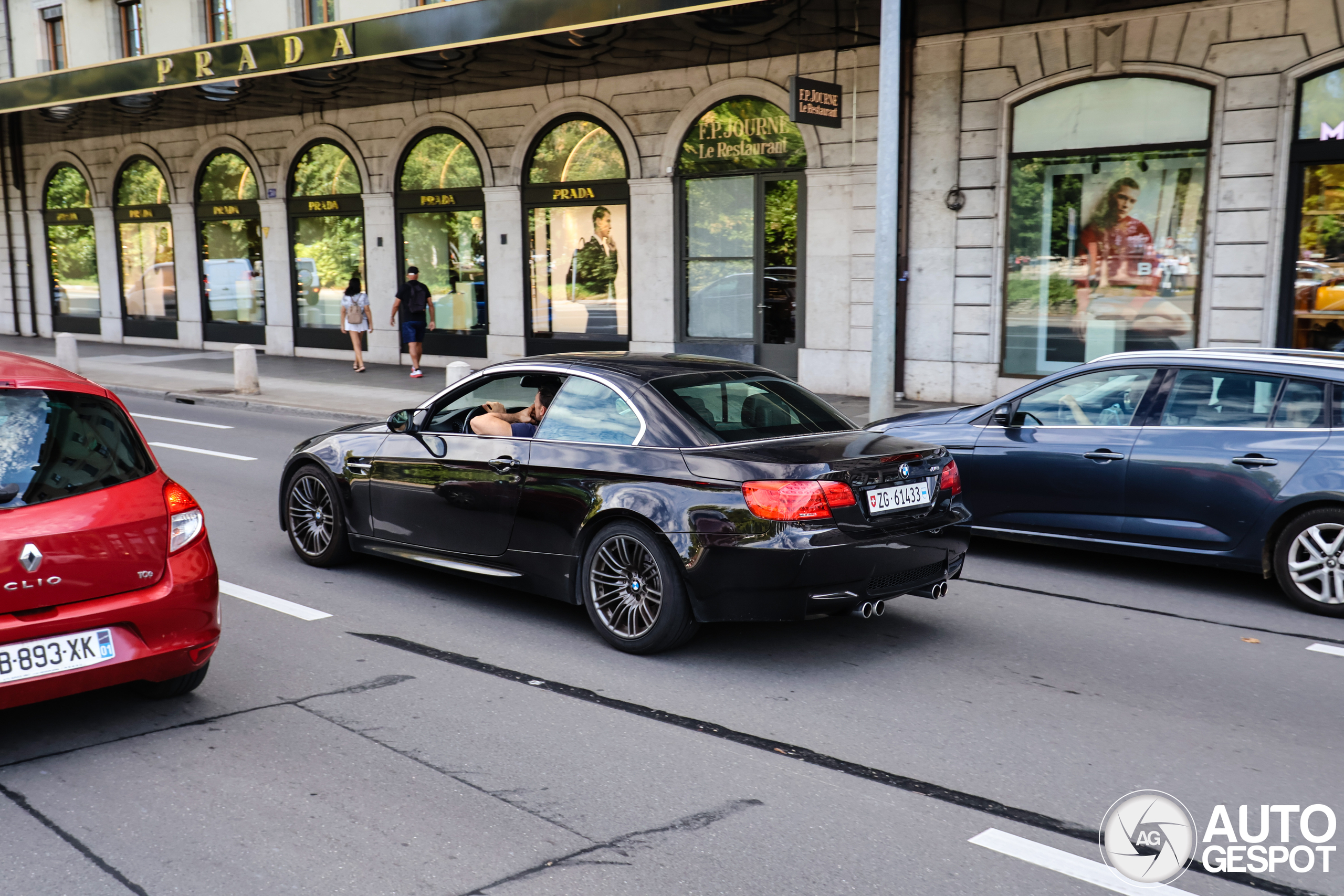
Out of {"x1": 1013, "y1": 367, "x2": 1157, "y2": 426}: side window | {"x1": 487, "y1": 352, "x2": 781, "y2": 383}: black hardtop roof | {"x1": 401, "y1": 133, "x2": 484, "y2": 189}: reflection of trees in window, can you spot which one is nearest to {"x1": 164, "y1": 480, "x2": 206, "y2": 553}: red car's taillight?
{"x1": 487, "y1": 352, "x2": 781, "y2": 383}: black hardtop roof

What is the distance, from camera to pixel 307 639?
19.8ft

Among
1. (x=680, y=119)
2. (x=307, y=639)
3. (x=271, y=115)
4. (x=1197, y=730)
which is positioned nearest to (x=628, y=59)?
(x=680, y=119)

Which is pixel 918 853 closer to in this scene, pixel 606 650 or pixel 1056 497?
pixel 606 650

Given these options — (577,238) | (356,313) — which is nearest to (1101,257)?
(577,238)

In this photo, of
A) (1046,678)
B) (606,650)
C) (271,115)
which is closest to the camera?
(1046,678)

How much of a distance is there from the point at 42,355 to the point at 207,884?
25891 mm

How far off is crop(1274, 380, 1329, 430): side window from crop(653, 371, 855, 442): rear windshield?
2.64 m

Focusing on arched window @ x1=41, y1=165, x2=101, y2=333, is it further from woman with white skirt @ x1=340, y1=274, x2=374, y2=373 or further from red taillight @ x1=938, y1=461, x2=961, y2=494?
red taillight @ x1=938, y1=461, x2=961, y2=494

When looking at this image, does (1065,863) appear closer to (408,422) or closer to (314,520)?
(408,422)

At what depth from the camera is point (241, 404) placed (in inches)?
703

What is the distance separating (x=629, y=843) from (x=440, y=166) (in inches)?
795

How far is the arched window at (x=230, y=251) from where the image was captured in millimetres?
26562

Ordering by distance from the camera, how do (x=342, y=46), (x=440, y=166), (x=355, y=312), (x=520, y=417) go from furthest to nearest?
(x=440, y=166), (x=355, y=312), (x=342, y=46), (x=520, y=417)

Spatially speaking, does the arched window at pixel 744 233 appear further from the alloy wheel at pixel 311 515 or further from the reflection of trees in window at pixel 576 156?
the alloy wheel at pixel 311 515
